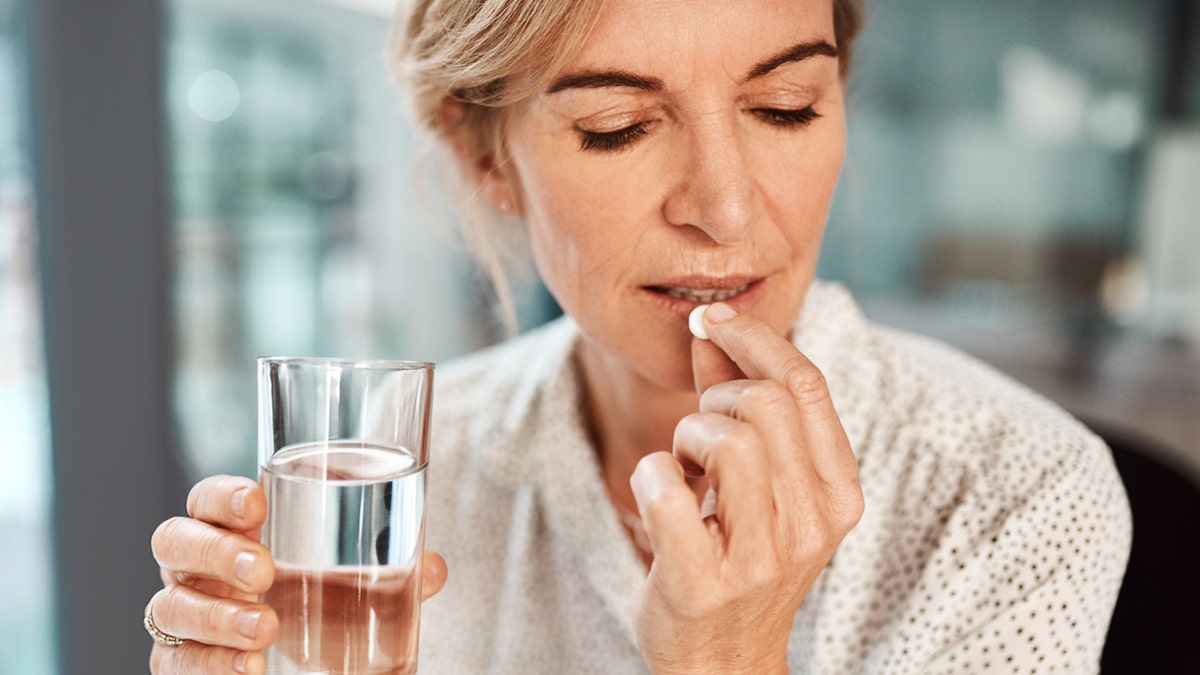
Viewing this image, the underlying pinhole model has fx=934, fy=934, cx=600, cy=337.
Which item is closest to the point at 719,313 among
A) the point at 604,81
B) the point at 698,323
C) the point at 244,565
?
the point at 698,323

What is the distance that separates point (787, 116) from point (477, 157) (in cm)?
42

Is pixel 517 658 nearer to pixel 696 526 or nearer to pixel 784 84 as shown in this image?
pixel 696 526

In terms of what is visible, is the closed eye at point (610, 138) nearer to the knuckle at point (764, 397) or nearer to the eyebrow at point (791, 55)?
the eyebrow at point (791, 55)

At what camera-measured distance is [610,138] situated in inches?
37.2

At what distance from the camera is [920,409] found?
1.13 meters

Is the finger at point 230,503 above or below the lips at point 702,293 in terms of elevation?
below

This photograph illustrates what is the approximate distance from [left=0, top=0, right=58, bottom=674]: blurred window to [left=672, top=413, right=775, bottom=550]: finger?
1.40m

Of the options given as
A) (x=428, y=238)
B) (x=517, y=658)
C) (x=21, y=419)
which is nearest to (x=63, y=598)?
(x=21, y=419)

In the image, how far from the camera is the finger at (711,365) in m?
0.89

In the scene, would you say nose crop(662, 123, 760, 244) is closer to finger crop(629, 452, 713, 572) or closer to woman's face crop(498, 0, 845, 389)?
woman's face crop(498, 0, 845, 389)

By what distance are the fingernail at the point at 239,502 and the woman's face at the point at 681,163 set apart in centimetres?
41

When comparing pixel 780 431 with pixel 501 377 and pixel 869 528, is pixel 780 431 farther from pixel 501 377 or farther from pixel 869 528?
pixel 501 377

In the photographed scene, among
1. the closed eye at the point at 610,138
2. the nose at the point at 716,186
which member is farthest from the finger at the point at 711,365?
the closed eye at the point at 610,138

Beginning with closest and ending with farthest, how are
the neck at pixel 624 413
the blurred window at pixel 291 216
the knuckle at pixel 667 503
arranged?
the knuckle at pixel 667 503 → the neck at pixel 624 413 → the blurred window at pixel 291 216
